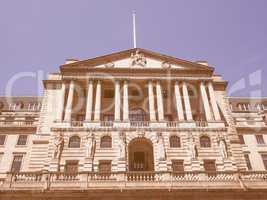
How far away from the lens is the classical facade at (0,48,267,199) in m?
33.3

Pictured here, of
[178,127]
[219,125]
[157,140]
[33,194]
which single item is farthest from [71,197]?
[219,125]

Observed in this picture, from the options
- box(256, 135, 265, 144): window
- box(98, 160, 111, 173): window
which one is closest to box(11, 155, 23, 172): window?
box(98, 160, 111, 173): window

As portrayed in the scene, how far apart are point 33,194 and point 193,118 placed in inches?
1013

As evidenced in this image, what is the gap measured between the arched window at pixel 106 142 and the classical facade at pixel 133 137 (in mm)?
145

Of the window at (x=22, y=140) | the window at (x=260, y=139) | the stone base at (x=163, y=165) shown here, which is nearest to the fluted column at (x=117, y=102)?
the stone base at (x=163, y=165)

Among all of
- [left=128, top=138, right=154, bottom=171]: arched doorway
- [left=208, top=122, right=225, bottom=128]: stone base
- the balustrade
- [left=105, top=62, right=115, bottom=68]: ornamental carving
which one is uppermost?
[left=105, top=62, right=115, bottom=68]: ornamental carving

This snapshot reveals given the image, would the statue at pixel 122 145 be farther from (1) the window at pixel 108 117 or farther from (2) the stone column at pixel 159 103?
(2) the stone column at pixel 159 103

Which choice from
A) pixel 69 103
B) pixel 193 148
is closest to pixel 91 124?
pixel 69 103

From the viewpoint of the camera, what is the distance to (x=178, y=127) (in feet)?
145

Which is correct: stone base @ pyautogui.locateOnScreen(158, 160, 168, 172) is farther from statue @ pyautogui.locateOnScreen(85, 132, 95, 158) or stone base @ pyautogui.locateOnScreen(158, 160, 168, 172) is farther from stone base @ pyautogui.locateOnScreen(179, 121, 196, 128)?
statue @ pyautogui.locateOnScreen(85, 132, 95, 158)

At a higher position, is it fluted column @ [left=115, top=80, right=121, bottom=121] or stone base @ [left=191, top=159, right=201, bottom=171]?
fluted column @ [left=115, top=80, right=121, bottom=121]

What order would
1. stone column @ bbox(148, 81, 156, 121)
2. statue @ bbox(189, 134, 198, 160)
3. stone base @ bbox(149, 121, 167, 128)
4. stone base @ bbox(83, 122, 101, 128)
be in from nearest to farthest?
1. statue @ bbox(189, 134, 198, 160)
2. stone base @ bbox(83, 122, 101, 128)
3. stone base @ bbox(149, 121, 167, 128)
4. stone column @ bbox(148, 81, 156, 121)

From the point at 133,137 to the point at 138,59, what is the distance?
49.3 feet

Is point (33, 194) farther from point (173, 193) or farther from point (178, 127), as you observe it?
point (178, 127)
